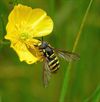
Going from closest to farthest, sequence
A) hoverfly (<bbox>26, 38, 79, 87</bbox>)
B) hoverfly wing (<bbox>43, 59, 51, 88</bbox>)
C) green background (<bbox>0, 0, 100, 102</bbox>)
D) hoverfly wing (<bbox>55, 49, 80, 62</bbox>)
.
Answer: hoverfly wing (<bbox>43, 59, 51, 88</bbox>), hoverfly (<bbox>26, 38, 79, 87</bbox>), hoverfly wing (<bbox>55, 49, 80, 62</bbox>), green background (<bbox>0, 0, 100, 102</bbox>)

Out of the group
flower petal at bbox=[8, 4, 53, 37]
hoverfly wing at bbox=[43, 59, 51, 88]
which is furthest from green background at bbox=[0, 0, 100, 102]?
hoverfly wing at bbox=[43, 59, 51, 88]

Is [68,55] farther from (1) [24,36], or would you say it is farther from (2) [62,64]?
(2) [62,64]

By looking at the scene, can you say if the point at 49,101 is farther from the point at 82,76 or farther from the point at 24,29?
the point at 24,29

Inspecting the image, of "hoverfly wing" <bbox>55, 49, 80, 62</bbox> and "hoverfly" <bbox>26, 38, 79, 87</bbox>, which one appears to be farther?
"hoverfly wing" <bbox>55, 49, 80, 62</bbox>

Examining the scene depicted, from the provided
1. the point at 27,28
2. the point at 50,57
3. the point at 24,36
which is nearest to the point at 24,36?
the point at 24,36

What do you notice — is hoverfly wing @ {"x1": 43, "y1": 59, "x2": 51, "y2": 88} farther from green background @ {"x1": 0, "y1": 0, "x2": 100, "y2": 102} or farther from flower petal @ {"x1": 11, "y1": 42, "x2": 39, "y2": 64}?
green background @ {"x1": 0, "y1": 0, "x2": 100, "y2": 102}

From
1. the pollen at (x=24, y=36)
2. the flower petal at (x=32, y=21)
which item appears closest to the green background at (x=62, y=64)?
the flower petal at (x=32, y=21)
